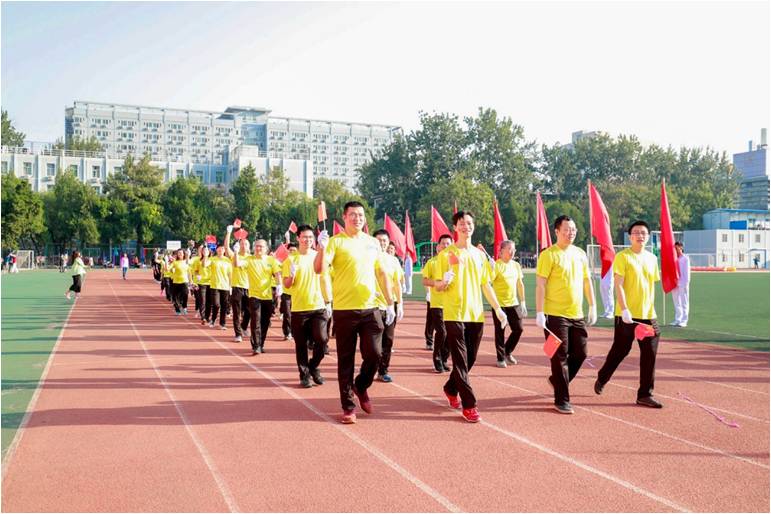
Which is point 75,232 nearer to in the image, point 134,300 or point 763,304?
point 134,300

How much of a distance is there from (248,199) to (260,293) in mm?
55045

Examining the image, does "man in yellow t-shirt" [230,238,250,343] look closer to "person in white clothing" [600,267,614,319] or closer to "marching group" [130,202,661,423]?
"marching group" [130,202,661,423]

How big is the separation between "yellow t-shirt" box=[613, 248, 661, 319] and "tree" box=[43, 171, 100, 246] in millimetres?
62530

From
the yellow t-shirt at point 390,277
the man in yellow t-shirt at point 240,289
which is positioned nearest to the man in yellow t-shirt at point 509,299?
the yellow t-shirt at point 390,277

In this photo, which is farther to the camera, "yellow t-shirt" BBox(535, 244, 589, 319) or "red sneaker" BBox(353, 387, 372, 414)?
"yellow t-shirt" BBox(535, 244, 589, 319)

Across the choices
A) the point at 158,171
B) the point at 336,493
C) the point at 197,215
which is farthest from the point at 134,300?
the point at 158,171

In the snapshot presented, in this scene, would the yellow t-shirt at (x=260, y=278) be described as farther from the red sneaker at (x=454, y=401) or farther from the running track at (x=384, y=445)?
the red sneaker at (x=454, y=401)

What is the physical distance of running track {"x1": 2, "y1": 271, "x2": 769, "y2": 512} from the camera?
14.1ft

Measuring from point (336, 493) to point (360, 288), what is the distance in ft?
7.46

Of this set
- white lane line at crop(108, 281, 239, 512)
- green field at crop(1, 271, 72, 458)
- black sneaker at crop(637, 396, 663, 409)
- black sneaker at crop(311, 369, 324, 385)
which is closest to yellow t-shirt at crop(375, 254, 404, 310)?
black sneaker at crop(311, 369, 324, 385)

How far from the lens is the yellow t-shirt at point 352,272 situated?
626cm

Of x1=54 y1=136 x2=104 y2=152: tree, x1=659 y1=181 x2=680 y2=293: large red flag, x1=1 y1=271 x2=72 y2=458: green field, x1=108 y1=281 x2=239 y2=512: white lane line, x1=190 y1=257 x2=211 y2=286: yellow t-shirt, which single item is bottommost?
x1=1 y1=271 x2=72 y2=458: green field

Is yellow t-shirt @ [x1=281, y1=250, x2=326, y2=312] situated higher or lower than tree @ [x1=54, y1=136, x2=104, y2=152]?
lower

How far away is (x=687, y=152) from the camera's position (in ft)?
251
